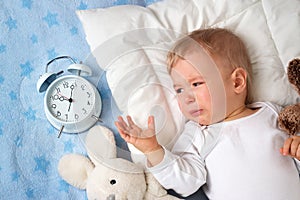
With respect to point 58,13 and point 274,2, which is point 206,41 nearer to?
point 274,2

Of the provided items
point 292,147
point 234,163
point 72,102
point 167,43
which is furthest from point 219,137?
point 72,102

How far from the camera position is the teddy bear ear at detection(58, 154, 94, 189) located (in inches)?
44.1

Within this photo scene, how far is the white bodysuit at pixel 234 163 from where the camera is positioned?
42.0 inches

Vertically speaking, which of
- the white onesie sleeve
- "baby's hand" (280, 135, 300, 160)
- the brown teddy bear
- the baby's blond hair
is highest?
the baby's blond hair

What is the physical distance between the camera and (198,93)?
1097mm

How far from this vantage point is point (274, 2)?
123cm

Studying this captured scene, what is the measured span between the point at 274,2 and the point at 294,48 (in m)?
0.15

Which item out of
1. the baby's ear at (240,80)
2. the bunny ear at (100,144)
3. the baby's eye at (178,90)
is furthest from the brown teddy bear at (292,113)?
the bunny ear at (100,144)

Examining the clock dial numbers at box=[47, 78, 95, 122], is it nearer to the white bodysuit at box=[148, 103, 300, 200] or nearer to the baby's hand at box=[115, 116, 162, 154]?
the baby's hand at box=[115, 116, 162, 154]

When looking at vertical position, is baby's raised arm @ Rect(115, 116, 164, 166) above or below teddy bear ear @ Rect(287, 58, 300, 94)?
below

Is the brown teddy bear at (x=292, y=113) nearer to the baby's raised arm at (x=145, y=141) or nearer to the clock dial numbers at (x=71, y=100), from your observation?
the baby's raised arm at (x=145, y=141)

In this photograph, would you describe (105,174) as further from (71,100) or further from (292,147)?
(292,147)

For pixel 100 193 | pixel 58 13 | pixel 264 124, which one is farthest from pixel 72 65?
pixel 264 124

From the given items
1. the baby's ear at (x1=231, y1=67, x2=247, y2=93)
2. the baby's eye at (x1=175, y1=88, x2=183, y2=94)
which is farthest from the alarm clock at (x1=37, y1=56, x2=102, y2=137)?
the baby's ear at (x1=231, y1=67, x2=247, y2=93)
